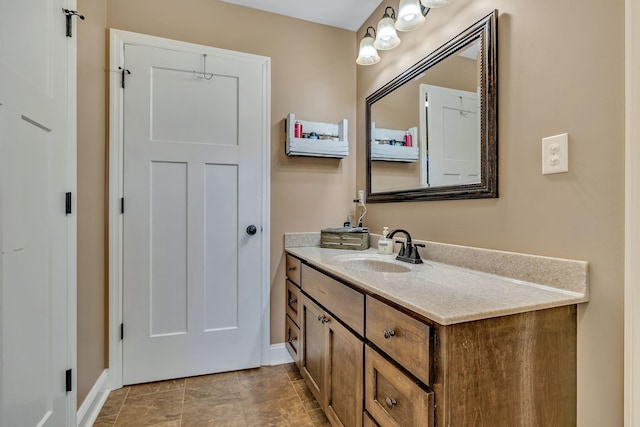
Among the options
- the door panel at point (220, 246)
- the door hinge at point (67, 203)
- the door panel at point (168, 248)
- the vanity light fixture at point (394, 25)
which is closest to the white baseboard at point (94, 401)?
the door panel at point (168, 248)

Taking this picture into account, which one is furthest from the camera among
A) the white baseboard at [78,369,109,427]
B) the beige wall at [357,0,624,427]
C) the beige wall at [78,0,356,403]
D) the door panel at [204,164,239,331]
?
the door panel at [204,164,239,331]

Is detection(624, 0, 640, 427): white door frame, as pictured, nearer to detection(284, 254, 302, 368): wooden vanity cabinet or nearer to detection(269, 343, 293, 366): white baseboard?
detection(284, 254, 302, 368): wooden vanity cabinet

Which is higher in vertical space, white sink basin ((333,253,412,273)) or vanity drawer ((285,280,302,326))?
white sink basin ((333,253,412,273))

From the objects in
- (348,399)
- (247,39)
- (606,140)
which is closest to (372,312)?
(348,399)

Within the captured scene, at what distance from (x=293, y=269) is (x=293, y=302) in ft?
0.71

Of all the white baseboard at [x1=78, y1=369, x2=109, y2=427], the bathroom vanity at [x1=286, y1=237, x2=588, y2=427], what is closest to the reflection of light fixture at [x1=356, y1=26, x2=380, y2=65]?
the bathroom vanity at [x1=286, y1=237, x2=588, y2=427]

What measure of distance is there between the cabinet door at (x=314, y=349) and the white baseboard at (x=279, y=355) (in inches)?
16.0

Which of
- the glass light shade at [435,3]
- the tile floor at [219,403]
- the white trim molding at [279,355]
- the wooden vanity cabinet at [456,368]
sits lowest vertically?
the tile floor at [219,403]

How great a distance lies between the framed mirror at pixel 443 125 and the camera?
1258mm

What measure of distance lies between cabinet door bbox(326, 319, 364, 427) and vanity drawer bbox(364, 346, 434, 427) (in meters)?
0.06

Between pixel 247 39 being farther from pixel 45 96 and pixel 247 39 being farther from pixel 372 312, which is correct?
pixel 372 312

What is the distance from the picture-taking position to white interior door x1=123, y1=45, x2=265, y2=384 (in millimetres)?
1862

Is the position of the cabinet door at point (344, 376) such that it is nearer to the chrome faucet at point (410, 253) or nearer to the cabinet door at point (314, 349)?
the cabinet door at point (314, 349)

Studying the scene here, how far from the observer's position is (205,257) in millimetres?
1989
